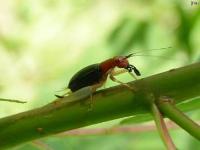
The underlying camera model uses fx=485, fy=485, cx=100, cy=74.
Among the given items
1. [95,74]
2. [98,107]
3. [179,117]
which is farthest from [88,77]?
[179,117]

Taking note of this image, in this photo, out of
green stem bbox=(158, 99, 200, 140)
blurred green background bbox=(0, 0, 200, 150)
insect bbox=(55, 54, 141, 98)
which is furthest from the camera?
blurred green background bbox=(0, 0, 200, 150)

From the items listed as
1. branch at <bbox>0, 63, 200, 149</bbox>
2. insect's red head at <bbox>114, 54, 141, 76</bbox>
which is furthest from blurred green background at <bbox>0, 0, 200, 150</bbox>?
branch at <bbox>0, 63, 200, 149</bbox>

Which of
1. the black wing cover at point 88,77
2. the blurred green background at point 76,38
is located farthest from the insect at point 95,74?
the blurred green background at point 76,38

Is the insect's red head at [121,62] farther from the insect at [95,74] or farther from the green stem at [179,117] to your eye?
the green stem at [179,117]

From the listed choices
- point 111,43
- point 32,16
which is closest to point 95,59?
point 111,43

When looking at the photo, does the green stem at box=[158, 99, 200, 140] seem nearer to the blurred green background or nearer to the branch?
the branch

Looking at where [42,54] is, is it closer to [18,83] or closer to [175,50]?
[18,83]
